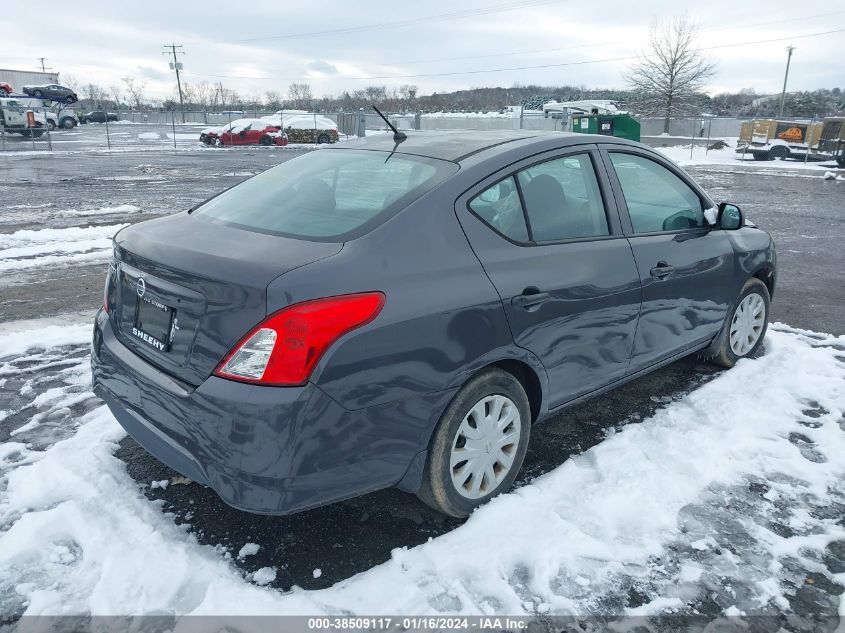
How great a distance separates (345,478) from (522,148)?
1848 mm

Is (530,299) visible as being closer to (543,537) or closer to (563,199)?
(563,199)

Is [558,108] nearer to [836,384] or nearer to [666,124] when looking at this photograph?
[666,124]

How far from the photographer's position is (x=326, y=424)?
7.54 feet

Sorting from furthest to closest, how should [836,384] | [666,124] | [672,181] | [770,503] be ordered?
[666,124] → [836,384] → [672,181] → [770,503]

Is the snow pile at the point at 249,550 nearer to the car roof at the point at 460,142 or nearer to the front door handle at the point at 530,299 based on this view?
the front door handle at the point at 530,299

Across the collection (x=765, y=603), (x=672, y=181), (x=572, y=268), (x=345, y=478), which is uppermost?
(x=672, y=181)

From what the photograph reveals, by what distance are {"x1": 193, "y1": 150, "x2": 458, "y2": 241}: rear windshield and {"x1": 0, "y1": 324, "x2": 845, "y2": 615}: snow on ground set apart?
4.57 ft

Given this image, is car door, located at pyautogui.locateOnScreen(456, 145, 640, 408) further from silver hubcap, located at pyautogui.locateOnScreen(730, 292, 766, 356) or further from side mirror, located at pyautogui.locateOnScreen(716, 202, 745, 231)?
silver hubcap, located at pyautogui.locateOnScreen(730, 292, 766, 356)

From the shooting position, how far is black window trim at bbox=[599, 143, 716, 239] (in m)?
3.57

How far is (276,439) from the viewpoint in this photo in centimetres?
223

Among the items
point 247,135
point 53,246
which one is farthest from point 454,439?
point 247,135

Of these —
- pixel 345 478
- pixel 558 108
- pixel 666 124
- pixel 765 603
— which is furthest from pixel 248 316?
pixel 666 124

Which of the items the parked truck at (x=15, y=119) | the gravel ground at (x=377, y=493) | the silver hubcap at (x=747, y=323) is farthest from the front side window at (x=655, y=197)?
the parked truck at (x=15, y=119)

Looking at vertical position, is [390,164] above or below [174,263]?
above
